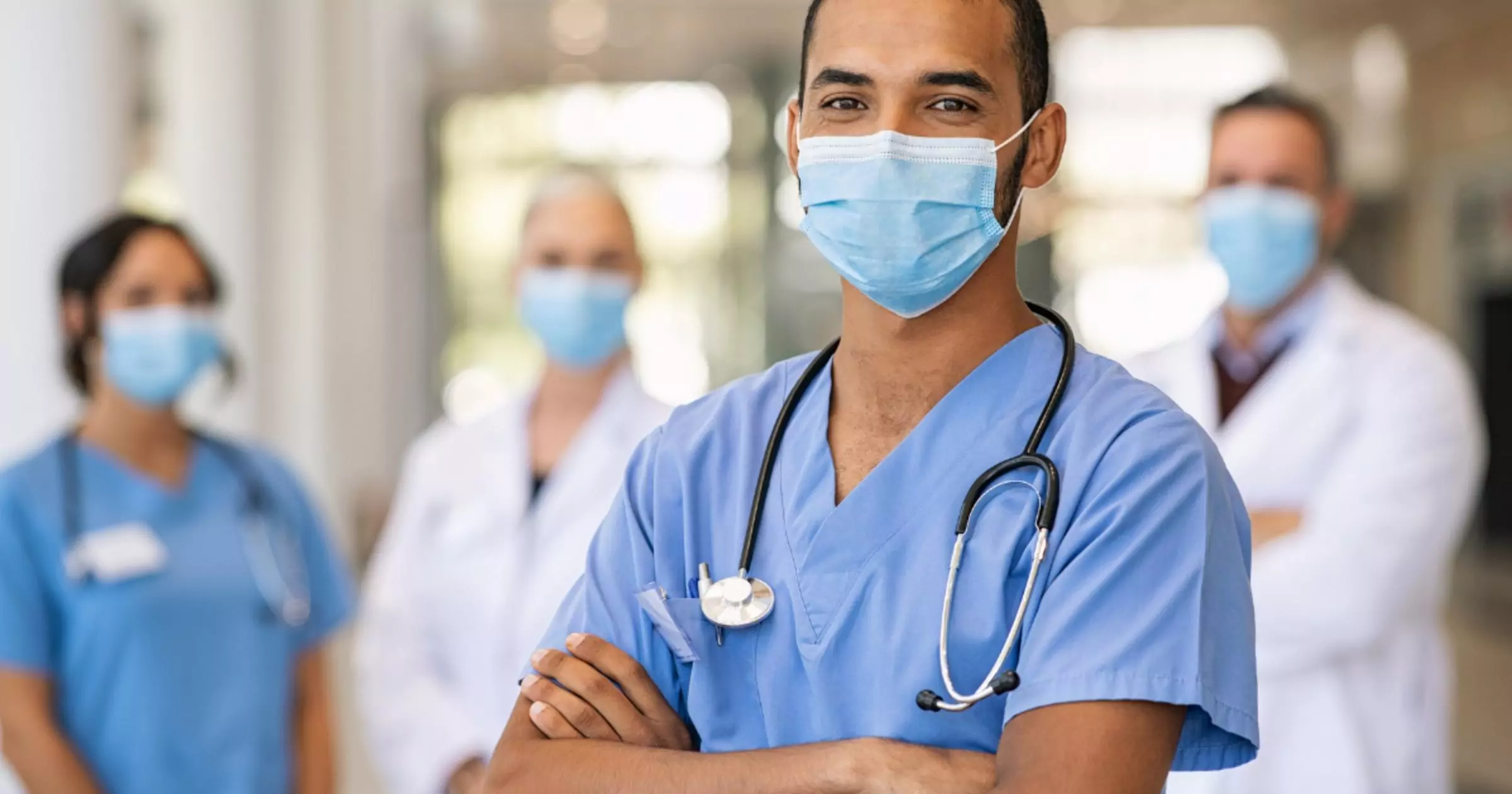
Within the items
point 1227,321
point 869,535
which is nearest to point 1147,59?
point 1227,321

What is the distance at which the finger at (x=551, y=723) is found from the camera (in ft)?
4.02

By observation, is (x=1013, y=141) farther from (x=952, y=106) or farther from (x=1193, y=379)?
(x=1193, y=379)

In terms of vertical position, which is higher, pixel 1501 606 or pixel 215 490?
pixel 215 490

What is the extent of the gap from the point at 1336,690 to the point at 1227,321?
569mm

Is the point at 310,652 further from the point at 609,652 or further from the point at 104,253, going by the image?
the point at 609,652

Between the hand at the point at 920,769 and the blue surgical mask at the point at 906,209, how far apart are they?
35 cm

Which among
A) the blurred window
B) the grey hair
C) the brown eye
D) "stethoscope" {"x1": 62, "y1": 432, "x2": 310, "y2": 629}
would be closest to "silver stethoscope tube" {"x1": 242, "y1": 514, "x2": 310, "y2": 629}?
"stethoscope" {"x1": 62, "y1": 432, "x2": 310, "y2": 629}

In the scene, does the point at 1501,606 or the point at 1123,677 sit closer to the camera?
the point at 1123,677

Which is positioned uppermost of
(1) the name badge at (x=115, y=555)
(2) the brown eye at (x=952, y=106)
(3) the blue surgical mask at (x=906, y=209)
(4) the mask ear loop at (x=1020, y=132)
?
(2) the brown eye at (x=952, y=106)

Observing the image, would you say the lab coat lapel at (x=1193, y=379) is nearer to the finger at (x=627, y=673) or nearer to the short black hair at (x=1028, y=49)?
the short black hair at (x=1028, y=49)

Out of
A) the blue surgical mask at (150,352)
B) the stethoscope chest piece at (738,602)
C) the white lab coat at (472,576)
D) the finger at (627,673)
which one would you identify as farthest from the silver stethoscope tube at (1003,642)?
the blue surgical mask at (150,352)

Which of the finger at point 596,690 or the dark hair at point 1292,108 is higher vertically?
the dark hair at point 1292,108

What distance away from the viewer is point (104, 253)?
8.41 feet

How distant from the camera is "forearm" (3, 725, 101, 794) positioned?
90.3 inches
